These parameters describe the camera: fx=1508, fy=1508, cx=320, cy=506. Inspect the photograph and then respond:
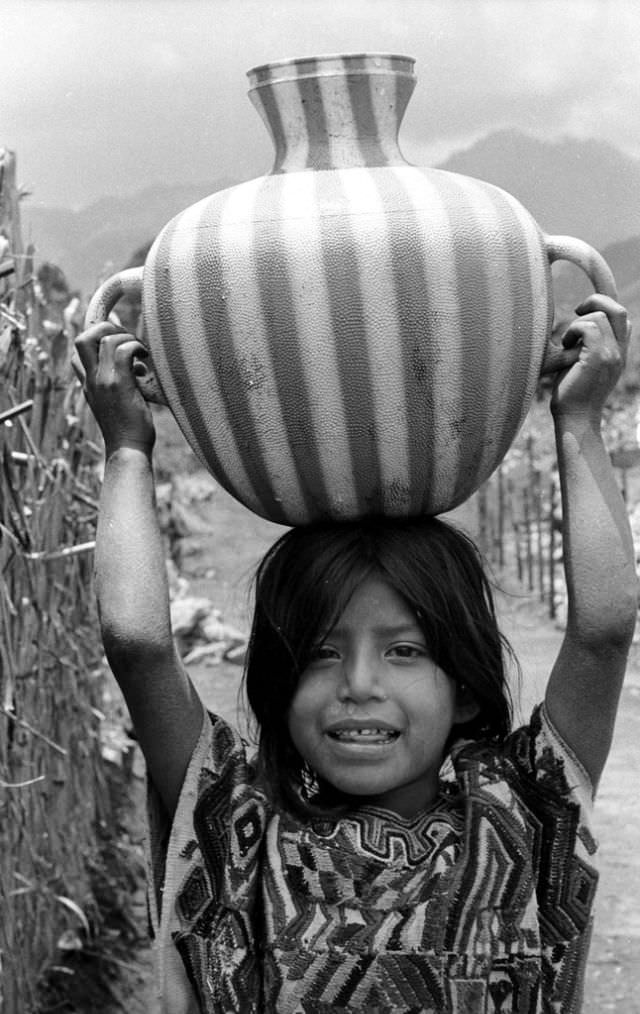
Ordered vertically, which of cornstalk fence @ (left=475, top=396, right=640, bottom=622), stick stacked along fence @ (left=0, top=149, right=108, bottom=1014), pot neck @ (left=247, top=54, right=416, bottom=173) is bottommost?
cornstalk fence @ (left=475, top=396, right=640, bottom=622)

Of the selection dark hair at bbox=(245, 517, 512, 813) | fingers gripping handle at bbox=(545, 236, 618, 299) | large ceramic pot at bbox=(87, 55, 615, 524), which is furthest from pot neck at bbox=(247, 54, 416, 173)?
dark hair at bbox=(245, 517, 512, 813)

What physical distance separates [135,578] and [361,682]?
27 centimetres

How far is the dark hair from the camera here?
1660mm

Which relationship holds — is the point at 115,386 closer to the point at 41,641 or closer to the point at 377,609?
the point at 377,609

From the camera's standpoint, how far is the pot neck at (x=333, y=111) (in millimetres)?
1615

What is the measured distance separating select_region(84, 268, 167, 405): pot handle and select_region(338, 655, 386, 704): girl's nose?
0.36 metres

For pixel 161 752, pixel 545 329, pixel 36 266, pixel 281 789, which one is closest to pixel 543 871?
pixel 281 789

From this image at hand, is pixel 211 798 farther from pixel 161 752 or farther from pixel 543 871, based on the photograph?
pixel 543 871

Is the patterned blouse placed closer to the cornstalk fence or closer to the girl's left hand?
the girl's left hand

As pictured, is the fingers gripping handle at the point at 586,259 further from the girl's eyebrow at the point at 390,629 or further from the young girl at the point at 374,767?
the girl's eyebrow at the point at 390,629

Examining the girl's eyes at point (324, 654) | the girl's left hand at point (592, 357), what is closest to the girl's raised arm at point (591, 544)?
the girl's left hand at point (592, 357)

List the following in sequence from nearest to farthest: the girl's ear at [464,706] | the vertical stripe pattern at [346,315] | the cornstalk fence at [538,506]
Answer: the vertical stripe pattern at [346,315], the girl's ear at [464,706], the cornstalk fence at [538,506]

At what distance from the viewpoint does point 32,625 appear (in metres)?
3.25

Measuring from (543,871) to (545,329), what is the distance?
23.8 inches
